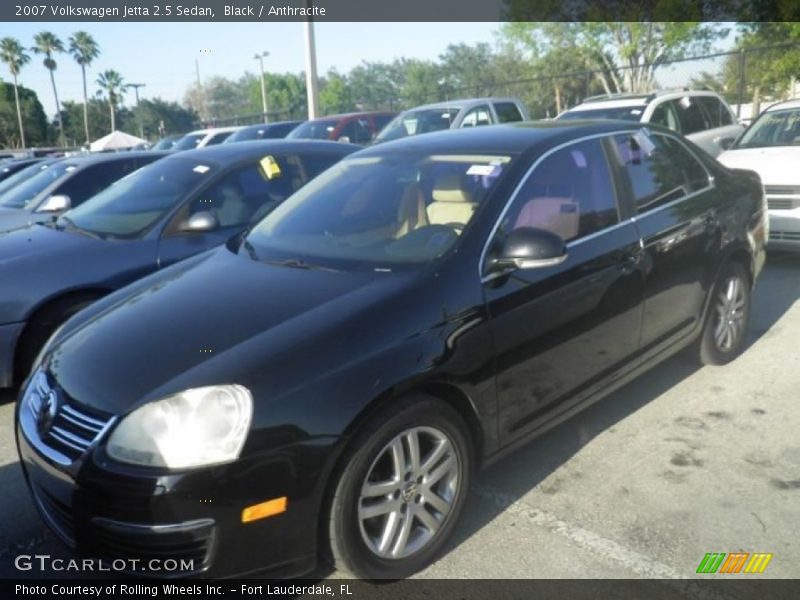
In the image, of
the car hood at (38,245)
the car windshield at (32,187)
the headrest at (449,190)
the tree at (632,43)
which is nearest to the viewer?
the headrest at (449,190)

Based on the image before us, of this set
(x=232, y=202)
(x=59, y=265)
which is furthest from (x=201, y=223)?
(x=59, y=265)

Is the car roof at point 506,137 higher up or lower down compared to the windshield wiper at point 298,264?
higher up

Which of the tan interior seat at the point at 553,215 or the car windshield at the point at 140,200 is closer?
the tan interior seat at the point at 553,215

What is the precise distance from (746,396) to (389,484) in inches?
105

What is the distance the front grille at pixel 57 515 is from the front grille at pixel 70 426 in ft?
0.62

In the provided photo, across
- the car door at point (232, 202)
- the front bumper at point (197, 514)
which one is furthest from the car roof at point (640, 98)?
the front bumper at point (197, 514)

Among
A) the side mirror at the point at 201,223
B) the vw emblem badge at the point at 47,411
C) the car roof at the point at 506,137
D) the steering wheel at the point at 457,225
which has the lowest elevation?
the vw emblem badge at the point at 47,411

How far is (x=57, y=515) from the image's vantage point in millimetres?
2568

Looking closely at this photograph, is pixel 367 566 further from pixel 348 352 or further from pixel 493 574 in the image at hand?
pixel 348 352

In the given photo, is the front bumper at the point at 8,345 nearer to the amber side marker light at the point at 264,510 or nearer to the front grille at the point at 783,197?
the amber side marker light at the point at 264,510

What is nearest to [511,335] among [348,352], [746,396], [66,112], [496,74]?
[348,352]

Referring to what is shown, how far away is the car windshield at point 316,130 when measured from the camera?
46.4 ft

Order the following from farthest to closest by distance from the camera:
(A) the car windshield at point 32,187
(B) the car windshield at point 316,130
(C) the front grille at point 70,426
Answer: (B) the car windshield at point 316,130 → (A) the car windshield at point 32,187 → (C) the front grille at point 70,426

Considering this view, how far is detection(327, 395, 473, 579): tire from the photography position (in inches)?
98.5
